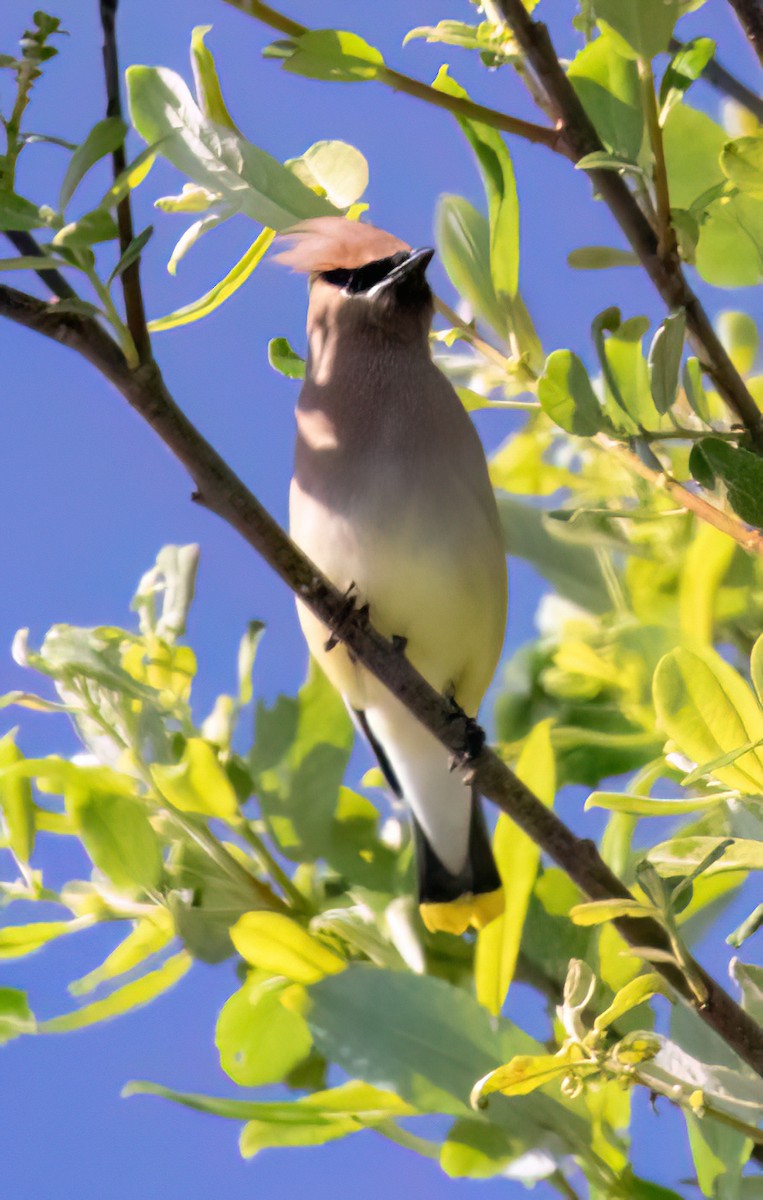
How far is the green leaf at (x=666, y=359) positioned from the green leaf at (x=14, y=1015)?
621 mm

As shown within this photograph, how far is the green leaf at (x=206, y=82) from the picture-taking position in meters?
0.98

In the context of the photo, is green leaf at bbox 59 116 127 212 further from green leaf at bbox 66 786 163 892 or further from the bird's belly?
the bird's belly

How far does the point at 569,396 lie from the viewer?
96cm

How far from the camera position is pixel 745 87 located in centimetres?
116

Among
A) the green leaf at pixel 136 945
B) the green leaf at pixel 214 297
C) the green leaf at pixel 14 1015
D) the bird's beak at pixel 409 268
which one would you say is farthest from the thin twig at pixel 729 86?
the green leaf at pixel 14 1015

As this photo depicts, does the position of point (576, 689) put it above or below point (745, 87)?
below

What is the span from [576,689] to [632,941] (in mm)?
303

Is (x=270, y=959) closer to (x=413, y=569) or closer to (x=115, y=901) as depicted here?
Result: (x=115, y=901)

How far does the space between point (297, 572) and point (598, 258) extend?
1.17 feet

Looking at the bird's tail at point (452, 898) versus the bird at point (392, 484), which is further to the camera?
the bird at point (392, 484)

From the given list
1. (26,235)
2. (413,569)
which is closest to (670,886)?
(26,235)

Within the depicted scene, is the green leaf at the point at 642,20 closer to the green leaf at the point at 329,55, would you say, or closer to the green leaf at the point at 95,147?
the green leaf at the point at 329,55

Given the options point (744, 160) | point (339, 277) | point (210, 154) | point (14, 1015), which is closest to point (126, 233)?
point (210, 154)

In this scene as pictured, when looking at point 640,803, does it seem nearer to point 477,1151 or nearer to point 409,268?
point 477,1151
